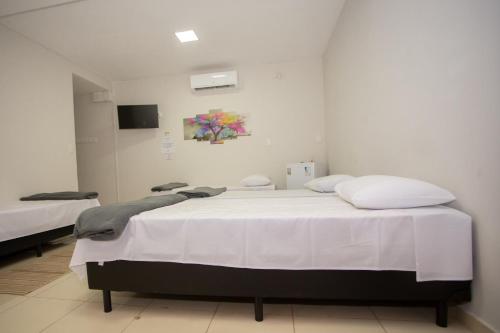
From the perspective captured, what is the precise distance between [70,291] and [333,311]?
1896mm

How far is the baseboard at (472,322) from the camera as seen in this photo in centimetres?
97

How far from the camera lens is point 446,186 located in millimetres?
1183

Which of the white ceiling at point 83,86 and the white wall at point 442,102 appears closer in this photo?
the white wall at point 442,102

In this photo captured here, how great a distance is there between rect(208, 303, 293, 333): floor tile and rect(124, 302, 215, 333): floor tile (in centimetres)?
7

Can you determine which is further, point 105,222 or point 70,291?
point 70,291

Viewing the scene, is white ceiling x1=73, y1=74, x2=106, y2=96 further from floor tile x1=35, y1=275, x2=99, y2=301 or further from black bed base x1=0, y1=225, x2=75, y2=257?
floor tile x1=35, y1=275, x2=99, y2=301

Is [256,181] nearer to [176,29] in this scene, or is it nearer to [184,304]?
[184,304]

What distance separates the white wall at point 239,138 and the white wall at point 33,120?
95 centimetres

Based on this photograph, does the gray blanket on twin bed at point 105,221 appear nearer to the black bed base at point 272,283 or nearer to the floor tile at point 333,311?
the black bed base at point 272,283

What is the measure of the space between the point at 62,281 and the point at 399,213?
2.53m

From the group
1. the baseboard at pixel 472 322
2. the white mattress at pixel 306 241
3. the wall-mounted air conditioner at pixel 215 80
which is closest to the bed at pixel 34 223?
the white mattress at pixel 306 241

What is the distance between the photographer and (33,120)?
2908mm

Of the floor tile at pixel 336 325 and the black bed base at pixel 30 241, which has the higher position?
the black bed base at pixel 30 241

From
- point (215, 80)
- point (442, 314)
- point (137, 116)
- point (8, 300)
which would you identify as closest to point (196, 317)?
point (442, 314)
